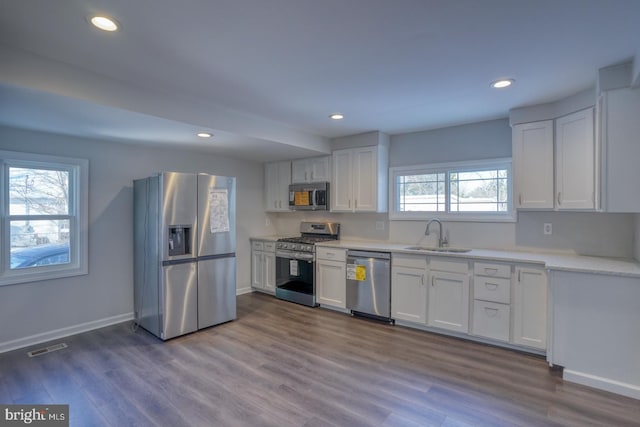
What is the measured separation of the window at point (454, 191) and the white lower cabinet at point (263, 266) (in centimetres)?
197

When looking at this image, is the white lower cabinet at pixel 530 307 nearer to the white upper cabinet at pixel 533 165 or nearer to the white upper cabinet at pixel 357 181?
the white upper cabinet at pixel 533 165

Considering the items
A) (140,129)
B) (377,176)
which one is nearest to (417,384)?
(377,176)

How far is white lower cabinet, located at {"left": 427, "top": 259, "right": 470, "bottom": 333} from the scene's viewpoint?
336cm

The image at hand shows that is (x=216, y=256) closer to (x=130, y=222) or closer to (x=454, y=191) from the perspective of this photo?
(x=130, y=222)

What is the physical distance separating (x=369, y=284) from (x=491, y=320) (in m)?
1.35

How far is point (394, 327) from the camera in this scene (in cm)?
377

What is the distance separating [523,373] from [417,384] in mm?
954

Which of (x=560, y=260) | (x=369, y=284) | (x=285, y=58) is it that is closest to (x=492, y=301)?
(x=560, y=260)

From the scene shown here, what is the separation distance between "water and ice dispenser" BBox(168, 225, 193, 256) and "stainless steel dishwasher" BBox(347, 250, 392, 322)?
1943mm

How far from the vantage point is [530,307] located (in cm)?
299

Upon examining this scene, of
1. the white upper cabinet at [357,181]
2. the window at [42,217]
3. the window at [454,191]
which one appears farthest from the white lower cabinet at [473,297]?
the window at [42,217]

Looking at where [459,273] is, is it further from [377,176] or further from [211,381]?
[211,381]

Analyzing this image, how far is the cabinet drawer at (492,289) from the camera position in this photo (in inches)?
123

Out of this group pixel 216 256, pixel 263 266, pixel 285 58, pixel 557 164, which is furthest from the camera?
pixel 263 266
